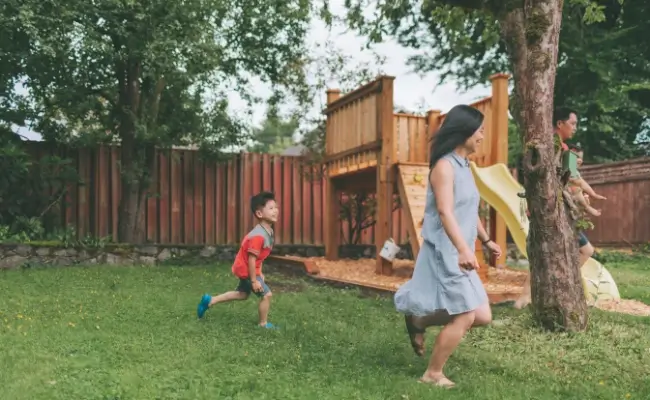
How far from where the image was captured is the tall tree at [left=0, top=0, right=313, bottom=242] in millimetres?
9672

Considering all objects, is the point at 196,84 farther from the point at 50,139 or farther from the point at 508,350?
the point at 508,350

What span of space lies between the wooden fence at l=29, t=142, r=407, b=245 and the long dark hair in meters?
8.34

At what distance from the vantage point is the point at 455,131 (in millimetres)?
4070

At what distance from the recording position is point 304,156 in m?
13.0

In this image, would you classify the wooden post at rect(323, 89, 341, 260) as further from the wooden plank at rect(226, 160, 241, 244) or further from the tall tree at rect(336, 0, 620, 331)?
the tall tree at rect(336, 0, 620, 331)

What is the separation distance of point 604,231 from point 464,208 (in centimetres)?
1255

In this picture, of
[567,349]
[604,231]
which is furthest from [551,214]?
[604,231]

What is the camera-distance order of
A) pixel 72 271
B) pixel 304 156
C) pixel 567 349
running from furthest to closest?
pixel 304 156 < pixel 72 271 < pixel 567 349

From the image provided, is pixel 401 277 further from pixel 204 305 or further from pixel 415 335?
pixel 415 335

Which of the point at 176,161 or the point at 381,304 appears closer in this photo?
the point at 381,304

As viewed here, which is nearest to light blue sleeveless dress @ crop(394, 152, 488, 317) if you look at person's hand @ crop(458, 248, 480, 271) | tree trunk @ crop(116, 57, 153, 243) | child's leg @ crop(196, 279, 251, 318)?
person's hand @ crop(458, 248, 480, 271)

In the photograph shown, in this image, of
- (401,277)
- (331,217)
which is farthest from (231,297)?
(331,217)

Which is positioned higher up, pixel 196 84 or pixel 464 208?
pixel 196 84

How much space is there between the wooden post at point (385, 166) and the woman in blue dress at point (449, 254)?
5416mm
